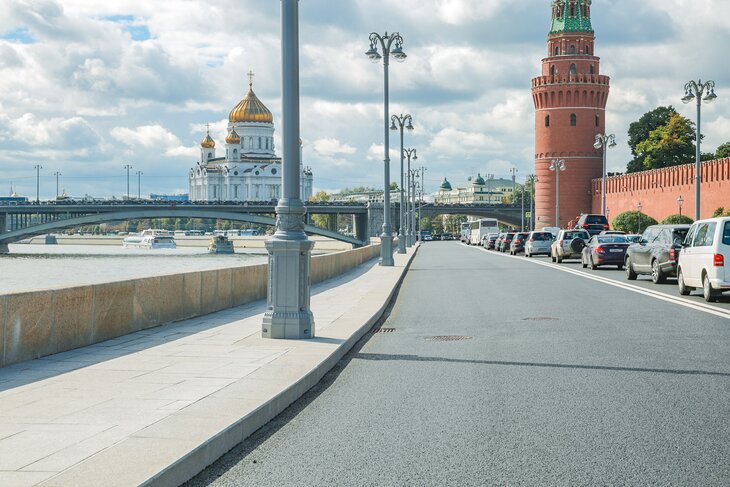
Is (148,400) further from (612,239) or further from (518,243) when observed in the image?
(518,243)

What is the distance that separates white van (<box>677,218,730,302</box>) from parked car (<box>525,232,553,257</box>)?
34063 millimetres

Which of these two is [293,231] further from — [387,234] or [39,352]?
[387,234]

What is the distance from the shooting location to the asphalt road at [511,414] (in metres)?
5.87

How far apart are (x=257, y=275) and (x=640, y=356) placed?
10.7 metres

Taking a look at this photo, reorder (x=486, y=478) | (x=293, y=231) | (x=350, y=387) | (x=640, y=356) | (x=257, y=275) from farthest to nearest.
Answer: (x=257, y=275)
(x=293, y=231)
(x=640, y=356)
(x=350, y=387)
(x=486, y=478)

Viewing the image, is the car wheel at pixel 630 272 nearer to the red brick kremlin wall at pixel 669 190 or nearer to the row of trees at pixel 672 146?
the red brick kremlin wall at pixel 669 190

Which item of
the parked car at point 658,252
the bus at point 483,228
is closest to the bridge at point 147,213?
the bus at point 483,228

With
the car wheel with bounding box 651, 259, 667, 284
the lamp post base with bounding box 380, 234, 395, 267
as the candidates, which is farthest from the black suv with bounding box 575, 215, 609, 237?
the car wheel with bounding box 651, 259, 667, 284

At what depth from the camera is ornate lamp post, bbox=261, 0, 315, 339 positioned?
12133 millimetres

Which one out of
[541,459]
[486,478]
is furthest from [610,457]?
[486,478]

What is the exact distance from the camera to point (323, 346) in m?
11.3

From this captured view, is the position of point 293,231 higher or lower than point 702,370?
higher

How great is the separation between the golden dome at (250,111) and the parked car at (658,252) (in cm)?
16799

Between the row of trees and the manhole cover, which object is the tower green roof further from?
the manhole cover
